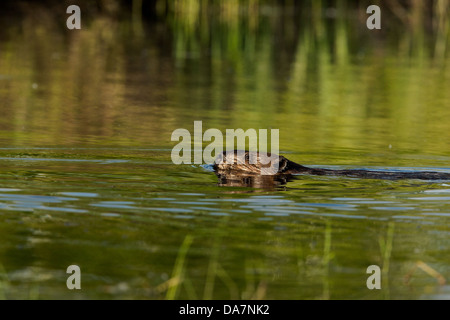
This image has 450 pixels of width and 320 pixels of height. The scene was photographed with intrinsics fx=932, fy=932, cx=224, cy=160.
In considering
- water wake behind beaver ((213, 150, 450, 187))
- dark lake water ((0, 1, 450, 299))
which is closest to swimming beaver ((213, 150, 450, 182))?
water wake behind beaver ((213, 150, 450, 187))

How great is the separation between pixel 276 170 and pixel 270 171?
0.23ft

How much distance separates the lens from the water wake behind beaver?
9.37 m

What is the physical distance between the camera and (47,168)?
9469 millimetres

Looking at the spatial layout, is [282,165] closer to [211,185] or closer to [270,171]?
[270,171]

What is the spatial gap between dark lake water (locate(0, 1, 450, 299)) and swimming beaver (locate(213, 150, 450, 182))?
0.23m

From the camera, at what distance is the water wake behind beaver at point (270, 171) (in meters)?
9.37

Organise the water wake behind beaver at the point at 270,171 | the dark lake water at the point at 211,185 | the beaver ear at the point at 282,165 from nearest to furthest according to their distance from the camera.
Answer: the dark lake water at the point at 211,185, the water wake behind beaver at the point at 270,171, the beaver ear at the point at 282,165

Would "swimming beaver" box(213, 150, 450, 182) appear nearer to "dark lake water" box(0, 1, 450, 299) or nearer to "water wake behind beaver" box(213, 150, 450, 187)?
"water wake behind beaver" box(213, 150, 450, 187)

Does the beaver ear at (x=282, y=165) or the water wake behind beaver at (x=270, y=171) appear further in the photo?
the beaver ear at (x=282, y=165)

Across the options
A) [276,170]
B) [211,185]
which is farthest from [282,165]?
[211,185]

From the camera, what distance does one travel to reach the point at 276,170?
31.6 ft

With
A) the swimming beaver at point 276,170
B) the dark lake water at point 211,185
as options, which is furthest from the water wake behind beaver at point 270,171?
the dark lake water at point 211,185

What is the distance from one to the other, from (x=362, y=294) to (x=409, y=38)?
25.7 metres

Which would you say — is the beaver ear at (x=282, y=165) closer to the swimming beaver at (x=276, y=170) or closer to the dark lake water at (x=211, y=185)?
the swimming beaver at (x=276, y=170)
